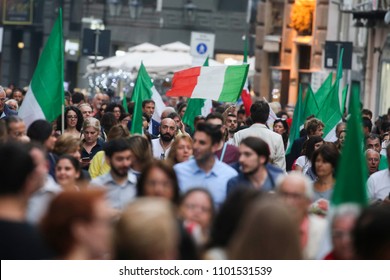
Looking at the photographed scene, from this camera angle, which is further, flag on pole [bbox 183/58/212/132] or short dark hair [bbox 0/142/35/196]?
flag on pole [bbox 183/58/212/132]

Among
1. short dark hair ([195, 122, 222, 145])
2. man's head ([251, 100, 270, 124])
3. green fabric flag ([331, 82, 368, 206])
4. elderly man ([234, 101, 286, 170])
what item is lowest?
elderly man ([234, 101, 286, 170])

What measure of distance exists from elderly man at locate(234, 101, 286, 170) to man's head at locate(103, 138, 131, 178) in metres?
3.39

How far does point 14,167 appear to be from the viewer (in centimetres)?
820

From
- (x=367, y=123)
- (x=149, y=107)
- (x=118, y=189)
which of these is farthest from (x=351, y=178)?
(x=149, y=107)

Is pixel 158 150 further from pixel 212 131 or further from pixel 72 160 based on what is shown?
pixel 72 160

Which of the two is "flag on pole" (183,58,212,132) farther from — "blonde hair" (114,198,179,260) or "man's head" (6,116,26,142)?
"blonde hair" (114,198,179,260)

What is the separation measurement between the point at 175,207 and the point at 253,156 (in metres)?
2.49

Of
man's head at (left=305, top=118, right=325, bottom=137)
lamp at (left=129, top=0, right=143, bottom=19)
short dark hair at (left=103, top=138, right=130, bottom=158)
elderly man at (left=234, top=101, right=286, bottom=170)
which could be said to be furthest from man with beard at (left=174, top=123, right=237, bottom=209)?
lamp at (left=129, top=0, right=143, bottom=19)

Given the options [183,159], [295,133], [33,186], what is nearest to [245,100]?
[295,133]

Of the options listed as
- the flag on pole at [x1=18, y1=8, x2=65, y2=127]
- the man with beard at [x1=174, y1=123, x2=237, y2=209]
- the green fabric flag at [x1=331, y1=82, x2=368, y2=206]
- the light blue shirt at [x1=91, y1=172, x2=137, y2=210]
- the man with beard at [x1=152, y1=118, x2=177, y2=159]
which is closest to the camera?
the green fabric flag at [x1=331, y1=82, x2=368, y2=206]

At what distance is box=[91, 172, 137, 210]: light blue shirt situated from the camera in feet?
38.3

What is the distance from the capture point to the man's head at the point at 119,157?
12070mm

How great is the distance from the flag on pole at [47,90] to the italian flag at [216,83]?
3.89 metres
